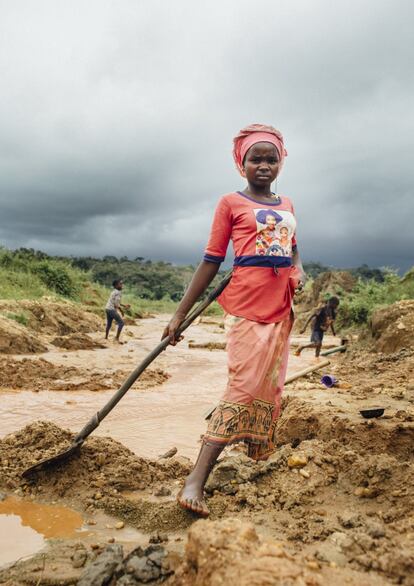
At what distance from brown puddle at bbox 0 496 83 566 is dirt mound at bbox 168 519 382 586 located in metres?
0.89

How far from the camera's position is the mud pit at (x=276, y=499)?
4.63 ft

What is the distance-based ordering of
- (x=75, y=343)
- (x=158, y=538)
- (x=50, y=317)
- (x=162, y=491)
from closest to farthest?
(x=158, y=538) < (x=162, y=491) < (x=75, y=343) < (x=50, y=317)

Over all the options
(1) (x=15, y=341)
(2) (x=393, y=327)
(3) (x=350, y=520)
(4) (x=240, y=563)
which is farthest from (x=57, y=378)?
(2) (x=393, y=327)

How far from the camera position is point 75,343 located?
10.1m

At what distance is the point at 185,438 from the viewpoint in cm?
407

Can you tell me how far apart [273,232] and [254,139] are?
1.68 feet

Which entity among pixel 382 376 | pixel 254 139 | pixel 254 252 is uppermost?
pixel 254 139

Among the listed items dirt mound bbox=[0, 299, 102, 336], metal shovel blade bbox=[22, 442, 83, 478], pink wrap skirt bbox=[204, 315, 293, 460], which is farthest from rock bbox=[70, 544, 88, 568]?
dirt mound bbox=[0, 299, 102, 336]

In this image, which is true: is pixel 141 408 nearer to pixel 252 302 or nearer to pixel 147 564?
pixel 252 302

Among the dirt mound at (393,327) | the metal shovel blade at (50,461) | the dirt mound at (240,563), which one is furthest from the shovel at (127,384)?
the dirt mound at (393,327)

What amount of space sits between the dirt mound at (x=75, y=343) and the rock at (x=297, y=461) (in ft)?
26.6

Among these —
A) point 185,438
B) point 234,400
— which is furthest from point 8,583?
point 185,438

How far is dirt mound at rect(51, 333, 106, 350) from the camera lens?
32.6ft

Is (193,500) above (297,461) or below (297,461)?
below
